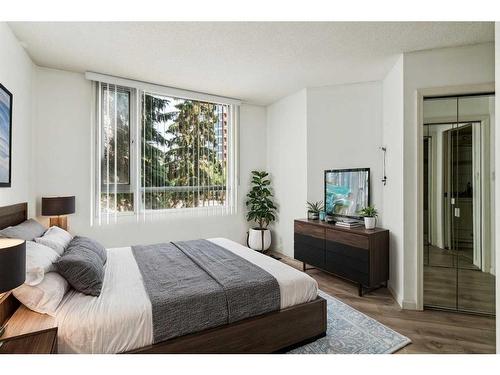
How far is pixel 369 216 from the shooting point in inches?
127

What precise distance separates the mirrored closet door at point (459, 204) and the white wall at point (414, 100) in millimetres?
141

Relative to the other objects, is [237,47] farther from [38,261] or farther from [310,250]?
[310,250]

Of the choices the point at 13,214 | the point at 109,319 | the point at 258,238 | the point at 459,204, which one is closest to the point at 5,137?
the point at 13,214

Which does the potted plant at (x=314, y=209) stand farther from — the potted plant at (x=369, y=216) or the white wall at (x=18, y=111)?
the white wall at (x=18, y=111)

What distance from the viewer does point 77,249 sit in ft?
7.03

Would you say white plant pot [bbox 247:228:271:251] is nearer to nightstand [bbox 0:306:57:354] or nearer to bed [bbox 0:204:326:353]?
bed [bbox 0:204:326:353]

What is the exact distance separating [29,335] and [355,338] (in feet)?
7.18

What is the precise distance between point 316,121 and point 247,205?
1.87m

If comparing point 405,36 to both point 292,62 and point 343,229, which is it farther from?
point 343,229

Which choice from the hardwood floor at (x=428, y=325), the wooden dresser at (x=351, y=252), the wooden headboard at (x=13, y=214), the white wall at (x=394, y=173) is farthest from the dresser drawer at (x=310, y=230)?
the wooden headboard at (x=13, y=214)

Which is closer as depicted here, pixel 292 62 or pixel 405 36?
pixel 405 36

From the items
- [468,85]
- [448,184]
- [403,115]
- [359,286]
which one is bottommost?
[359,286]

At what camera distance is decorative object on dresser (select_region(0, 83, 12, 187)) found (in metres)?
2.18

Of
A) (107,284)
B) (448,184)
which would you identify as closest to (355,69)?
(448,184)
